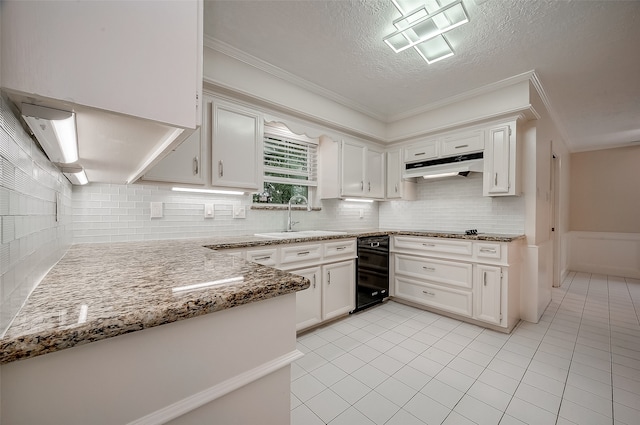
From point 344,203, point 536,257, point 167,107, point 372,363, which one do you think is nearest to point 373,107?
point 344,203

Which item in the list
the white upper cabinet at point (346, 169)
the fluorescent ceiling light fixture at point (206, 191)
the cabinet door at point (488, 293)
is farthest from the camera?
the white upper cabinet at point (346, 169)

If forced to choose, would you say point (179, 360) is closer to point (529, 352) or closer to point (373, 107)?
point (529, 352)

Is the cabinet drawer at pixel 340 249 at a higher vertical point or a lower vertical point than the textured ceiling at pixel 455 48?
lower

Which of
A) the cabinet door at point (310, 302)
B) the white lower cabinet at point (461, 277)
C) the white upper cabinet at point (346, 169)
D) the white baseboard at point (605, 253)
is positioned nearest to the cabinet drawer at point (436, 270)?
the white lower cabinet at point (461, 277)

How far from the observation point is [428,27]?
194cm

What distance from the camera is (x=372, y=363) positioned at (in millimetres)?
2082

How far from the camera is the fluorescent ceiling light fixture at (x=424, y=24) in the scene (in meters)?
1.78

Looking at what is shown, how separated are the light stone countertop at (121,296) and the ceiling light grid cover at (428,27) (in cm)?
189

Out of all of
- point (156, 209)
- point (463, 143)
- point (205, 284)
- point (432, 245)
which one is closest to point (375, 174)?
point (463, 143)

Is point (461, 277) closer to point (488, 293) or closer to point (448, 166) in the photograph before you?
point (488, 293)

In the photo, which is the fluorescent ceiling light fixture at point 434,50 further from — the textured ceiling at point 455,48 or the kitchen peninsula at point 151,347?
the kitchen peninsula at point 151,347

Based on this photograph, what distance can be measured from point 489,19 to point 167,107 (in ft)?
7.62

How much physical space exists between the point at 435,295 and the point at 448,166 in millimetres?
1522

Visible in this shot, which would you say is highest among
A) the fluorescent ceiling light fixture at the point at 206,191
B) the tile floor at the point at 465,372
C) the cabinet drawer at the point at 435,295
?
the fluorescent ceiling light fixture at the point at 206,191
